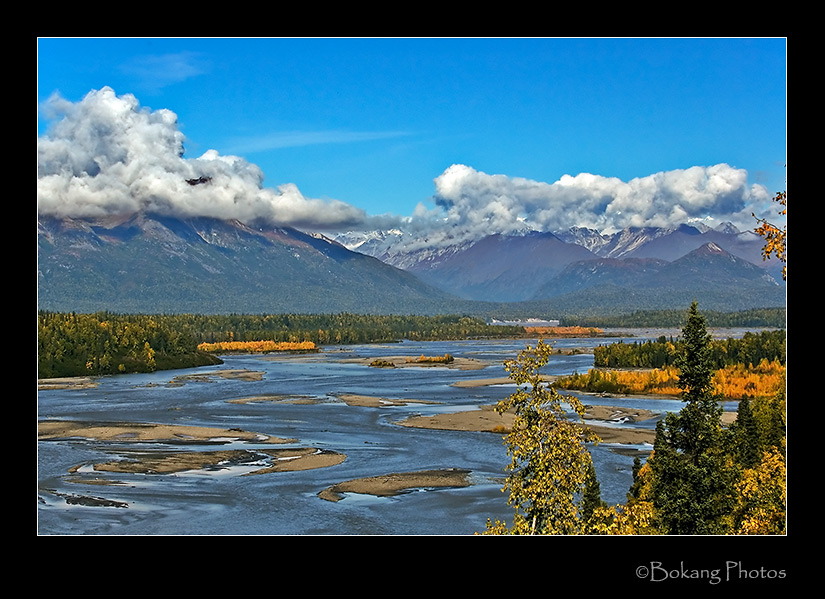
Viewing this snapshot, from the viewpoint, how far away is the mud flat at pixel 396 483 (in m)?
32.0

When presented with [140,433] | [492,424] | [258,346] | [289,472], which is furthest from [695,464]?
[258,346]

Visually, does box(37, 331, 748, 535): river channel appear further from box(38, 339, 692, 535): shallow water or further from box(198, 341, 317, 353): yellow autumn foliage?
box(198, 341, 317, 353): yellow autumn foliage

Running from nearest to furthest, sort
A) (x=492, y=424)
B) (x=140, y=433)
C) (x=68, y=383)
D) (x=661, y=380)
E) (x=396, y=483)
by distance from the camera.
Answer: (x=396, y=483), (x=140, y=433), (x=492, y=424), (x=661, y=380), (x=68, y=383)

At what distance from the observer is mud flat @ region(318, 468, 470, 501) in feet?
105

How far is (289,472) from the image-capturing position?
35969 millimetres

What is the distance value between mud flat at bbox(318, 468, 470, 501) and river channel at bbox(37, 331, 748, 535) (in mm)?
503

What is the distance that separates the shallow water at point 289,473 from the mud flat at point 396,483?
0.59 metres

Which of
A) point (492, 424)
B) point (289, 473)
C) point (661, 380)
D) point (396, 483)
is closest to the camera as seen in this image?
point (396, 483)

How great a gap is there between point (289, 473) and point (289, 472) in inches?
8.7

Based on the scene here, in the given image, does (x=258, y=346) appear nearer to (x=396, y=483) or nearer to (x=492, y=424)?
(x=492, y=424)

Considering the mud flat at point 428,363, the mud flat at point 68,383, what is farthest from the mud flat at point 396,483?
the mud flat at point 428,363

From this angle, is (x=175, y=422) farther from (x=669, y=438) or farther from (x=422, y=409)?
(x=669, y=438)
